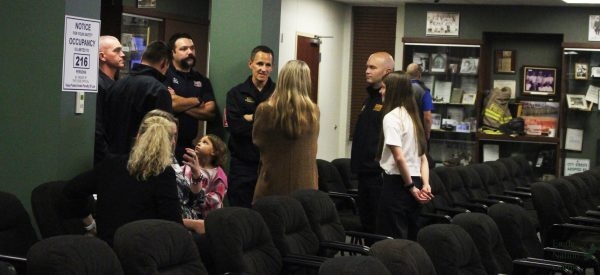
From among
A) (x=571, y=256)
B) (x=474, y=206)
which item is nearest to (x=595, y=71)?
(x=474, y=206)

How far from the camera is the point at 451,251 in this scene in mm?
5648

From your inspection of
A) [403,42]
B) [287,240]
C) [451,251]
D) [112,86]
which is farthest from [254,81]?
[403,42]

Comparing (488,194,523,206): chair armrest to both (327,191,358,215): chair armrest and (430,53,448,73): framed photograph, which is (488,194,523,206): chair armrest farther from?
(430,53,448,73): framed photograph

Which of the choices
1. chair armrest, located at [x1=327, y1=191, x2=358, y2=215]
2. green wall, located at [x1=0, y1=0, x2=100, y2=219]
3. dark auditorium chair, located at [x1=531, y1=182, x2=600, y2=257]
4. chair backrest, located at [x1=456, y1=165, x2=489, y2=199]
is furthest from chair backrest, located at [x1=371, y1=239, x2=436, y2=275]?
chair backrest, located at [x1=456, y1=165, x2=489, y2=199]

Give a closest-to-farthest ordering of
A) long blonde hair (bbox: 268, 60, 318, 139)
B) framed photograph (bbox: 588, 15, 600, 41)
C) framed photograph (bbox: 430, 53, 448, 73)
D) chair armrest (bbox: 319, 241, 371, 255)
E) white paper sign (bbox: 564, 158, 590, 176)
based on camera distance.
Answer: chair armrest (bbox: 319, 241, 371, 255) < long blonde hair (bbox: 268, 60, 318, 139) < framed photograph (bbox: 588, 15, 600, 41) < white paper sign (bbox: 564, 158, 590, 176) < framed photograph (bbox: 430, 53, 448, 73)

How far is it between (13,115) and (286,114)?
5.88 ft

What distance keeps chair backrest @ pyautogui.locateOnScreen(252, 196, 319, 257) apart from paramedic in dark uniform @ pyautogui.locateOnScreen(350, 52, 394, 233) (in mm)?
1331

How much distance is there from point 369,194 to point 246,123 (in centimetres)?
108

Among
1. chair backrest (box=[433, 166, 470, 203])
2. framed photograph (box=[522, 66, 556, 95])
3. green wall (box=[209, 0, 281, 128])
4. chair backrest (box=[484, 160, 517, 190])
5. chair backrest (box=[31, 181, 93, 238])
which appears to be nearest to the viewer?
chair backrest (box=[31, 181, 93, 238])

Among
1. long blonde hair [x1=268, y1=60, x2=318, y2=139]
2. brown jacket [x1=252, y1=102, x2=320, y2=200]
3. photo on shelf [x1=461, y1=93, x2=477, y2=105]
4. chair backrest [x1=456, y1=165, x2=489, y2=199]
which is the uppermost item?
photo on shelf [x1=461, y1=93, x2=477, y2=105]

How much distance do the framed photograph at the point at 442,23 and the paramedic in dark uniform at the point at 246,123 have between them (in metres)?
7.47

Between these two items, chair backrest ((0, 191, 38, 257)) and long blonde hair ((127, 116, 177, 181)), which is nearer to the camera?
long blonde hair ((127, 116, 177, 181))

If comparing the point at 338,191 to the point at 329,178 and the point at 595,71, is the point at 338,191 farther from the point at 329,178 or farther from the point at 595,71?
the point at 595,71

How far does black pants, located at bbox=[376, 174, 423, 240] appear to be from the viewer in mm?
6867
